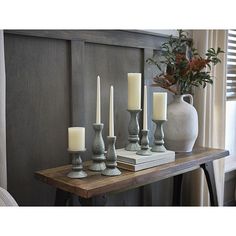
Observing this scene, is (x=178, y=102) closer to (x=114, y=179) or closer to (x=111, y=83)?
(x=111, y=83)

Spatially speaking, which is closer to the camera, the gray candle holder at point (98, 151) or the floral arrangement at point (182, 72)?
the gray candle holder at point (98, 151)

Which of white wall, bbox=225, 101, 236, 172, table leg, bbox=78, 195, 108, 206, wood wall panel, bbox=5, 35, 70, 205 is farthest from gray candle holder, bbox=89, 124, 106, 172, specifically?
white wall, bbox=225, 101, 236, 172

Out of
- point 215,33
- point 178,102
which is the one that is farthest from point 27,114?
point 215,33

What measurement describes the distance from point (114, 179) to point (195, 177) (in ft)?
3.99

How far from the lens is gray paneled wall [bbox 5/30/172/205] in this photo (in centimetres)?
147

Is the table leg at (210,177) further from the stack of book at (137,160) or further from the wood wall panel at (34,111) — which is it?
the wood wall panel at (34,111)

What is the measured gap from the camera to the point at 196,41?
7.50 feet

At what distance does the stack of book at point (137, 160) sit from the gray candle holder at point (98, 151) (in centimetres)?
9

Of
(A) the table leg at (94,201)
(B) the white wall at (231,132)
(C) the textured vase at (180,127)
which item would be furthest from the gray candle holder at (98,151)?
(B) the white wall at (231,132)

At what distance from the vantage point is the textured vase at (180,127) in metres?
1.83

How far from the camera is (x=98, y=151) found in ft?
4.67

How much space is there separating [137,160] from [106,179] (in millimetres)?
196

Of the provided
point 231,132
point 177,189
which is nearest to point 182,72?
point 177,189

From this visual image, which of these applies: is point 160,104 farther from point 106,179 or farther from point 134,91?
point 106,179
